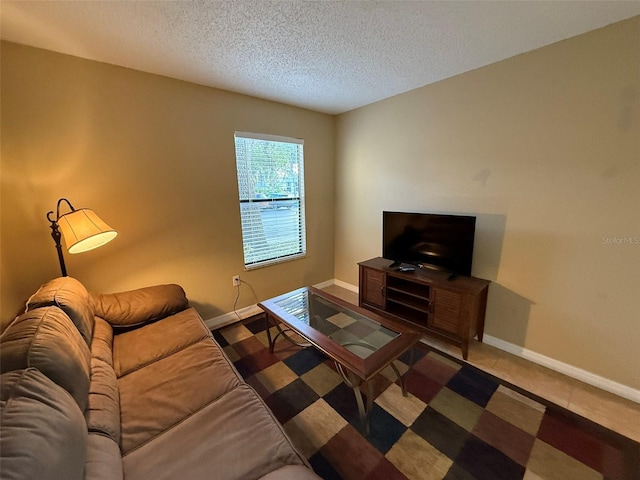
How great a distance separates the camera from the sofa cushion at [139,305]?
5.98ft

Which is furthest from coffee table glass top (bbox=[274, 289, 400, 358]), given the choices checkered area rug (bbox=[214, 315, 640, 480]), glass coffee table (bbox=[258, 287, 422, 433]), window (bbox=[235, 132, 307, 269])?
window (bbox=[235, 132, 307, 269])

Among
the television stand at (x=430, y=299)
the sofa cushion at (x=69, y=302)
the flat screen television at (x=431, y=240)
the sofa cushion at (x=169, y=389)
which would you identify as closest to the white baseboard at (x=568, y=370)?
the television stand at (x=430, y=299)

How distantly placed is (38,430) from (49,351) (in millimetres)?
421

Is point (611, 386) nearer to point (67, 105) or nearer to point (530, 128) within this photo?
point (530, 128)

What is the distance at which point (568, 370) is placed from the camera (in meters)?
1.95

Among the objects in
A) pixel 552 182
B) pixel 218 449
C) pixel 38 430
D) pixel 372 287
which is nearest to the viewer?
pixel 38 430

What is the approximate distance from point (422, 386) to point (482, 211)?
4.99ft

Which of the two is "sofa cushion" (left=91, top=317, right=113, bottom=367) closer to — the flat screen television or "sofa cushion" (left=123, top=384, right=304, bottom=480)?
"sofa cushion" (left=123, top=384, right=304, bottom=480)

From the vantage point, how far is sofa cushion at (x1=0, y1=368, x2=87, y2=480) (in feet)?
2.15

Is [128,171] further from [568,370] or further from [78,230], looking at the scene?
[568,370]

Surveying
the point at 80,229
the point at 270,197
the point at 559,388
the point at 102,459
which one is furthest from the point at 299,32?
the point at 559,388

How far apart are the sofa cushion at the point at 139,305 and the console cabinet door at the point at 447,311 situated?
2.10 metres

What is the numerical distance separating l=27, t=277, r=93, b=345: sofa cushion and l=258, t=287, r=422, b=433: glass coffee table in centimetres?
112

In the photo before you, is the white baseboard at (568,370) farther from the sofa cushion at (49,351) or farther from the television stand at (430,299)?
the sofa cushion at (49,351)
